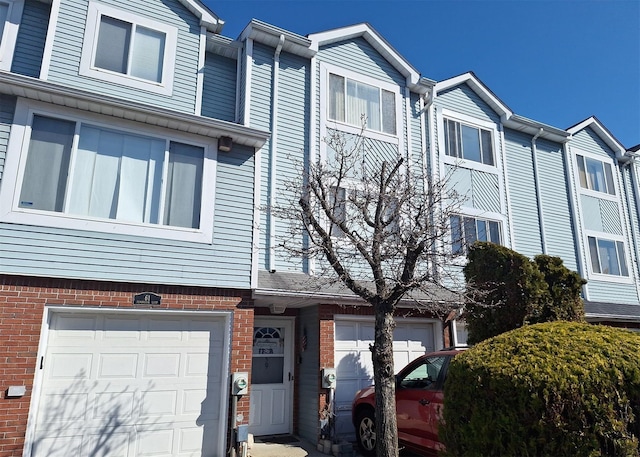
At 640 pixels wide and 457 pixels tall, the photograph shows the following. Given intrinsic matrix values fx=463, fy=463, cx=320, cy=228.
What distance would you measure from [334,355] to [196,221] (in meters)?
3.98

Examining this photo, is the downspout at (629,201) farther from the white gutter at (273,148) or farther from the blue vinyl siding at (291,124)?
the white gutter at (273,148)

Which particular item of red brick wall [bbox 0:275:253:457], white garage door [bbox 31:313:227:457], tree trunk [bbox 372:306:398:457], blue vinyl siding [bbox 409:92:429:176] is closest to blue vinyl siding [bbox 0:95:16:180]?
red brick wall [bbox 0:275:253:457]

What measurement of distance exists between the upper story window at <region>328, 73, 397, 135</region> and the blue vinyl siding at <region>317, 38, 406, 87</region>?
0.41 metres

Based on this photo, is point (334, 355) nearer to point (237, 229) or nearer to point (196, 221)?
point (237, 229)

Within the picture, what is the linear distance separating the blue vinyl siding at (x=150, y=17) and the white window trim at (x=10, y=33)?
3.04 ft

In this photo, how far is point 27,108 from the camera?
7.58 metres

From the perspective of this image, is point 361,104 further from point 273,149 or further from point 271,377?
point 271,377

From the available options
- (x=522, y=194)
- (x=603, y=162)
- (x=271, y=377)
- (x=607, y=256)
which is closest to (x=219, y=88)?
(x=271, y=377)

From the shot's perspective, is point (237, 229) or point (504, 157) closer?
point (237, 229)

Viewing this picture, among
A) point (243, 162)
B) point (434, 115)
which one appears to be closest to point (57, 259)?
point (243, 162)

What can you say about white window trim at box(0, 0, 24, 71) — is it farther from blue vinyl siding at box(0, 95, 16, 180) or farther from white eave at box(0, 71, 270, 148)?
white eave at box(0, 71, 270, 148)

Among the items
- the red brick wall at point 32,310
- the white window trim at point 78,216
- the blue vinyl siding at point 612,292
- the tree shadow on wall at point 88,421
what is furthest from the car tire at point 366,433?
the blue vinyl siding at point 612,292

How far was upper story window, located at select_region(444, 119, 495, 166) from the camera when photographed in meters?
13.5

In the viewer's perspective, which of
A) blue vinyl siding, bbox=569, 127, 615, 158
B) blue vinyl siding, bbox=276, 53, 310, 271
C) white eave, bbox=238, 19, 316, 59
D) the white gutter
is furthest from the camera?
blue vinyl siding, bbox=569, 127, 615, 158
